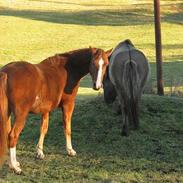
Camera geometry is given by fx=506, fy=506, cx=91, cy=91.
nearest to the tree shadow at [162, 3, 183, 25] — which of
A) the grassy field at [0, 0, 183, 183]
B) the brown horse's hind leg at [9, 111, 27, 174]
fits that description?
the grassy field at [0, 0, 183, 183]

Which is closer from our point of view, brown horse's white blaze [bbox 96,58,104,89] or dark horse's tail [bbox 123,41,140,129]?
brown horse's white blaze [bbox 96,58,104,89]

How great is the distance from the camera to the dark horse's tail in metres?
8.95

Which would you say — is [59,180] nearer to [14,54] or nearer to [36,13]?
[14,54]

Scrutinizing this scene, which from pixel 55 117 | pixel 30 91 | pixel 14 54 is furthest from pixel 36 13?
pixel 30 91

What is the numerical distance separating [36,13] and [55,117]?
26.5 m

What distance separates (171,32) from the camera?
105ft

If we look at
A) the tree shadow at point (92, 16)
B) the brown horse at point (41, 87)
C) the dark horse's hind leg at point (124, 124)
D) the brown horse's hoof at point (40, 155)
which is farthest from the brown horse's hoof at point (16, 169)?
the tree shadow at point (92, 16)

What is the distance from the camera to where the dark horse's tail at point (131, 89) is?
895 centimetres

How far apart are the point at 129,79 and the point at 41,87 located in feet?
7.08

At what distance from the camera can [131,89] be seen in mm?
8961

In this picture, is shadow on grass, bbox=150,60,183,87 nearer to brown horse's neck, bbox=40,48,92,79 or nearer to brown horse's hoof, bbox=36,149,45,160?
brown horse's neck, bbox=40,48,92,79

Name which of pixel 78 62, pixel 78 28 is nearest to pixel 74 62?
pixel 78 62

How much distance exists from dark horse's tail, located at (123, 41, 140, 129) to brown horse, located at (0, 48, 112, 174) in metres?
1.21

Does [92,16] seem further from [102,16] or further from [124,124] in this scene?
[124,124]
